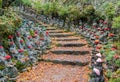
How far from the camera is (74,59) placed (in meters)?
10.2

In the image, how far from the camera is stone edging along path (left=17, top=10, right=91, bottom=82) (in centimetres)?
833

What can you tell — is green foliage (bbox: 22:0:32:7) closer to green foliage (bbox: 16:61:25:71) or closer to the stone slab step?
the stone slab step

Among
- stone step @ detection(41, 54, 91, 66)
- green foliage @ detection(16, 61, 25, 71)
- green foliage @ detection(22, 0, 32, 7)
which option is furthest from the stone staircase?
green foliage @ detection(22, 0, 32, 7)

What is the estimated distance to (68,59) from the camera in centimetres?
1024

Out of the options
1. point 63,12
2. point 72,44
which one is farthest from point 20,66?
point 63,12

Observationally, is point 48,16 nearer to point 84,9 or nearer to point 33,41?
point 84,9

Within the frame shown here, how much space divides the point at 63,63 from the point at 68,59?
0.34 metres

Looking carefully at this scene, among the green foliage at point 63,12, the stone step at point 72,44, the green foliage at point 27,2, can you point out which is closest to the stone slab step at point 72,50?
the stone step at point 72,44

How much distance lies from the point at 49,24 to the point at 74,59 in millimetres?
8292

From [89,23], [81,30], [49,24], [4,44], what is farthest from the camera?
[49,24]

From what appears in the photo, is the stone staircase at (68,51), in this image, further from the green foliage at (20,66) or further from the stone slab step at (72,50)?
the green foliage at (20,66)

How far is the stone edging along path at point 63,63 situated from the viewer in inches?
328

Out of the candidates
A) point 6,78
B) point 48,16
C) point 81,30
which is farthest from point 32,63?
point 48,16

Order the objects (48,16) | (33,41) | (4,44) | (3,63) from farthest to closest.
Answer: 1. (48,16)
2. (33,41)
3. (4,44)
4. (3,63)
